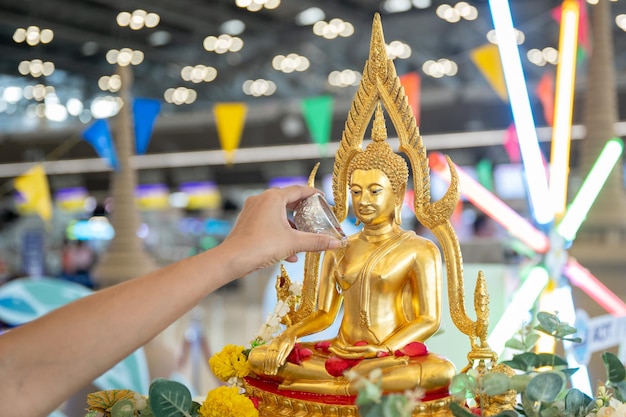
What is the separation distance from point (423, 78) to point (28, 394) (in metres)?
8.99

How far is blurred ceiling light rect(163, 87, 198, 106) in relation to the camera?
9.47 metres

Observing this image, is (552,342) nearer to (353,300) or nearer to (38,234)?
(353,300)

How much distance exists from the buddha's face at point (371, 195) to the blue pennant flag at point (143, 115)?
3.12 meters

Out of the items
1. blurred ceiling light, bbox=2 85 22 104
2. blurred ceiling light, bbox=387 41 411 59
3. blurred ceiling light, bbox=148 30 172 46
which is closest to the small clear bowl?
blurred ceiling light, bbox=2 85 22 104

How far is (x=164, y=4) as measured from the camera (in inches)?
252

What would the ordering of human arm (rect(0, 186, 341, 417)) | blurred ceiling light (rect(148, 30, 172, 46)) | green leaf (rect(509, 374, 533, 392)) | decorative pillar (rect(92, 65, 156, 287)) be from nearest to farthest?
human arm (rect(0, 186, 341, 417)), green leaf (rect(509, 374, 533, 392)), decorative pillar (rect(92, 65, 156, 287)), blurred ceiling light (rect(148, 30, 172, 46))

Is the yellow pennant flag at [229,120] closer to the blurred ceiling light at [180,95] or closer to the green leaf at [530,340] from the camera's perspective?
the green leaf at [530,340]

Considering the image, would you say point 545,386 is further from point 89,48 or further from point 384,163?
point 89,48

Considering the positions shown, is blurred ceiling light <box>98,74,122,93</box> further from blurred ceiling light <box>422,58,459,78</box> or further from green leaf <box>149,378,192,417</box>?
green leaf <box>149,378,192,417</box>

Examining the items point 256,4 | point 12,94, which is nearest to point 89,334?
point 256,4

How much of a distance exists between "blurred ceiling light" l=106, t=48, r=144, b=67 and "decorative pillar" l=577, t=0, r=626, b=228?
434 cm

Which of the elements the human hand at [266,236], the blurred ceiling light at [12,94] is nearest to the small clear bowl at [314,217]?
the human hand at [266,236]

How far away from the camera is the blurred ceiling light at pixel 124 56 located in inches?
265

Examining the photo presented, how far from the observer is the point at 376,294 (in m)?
1.33
